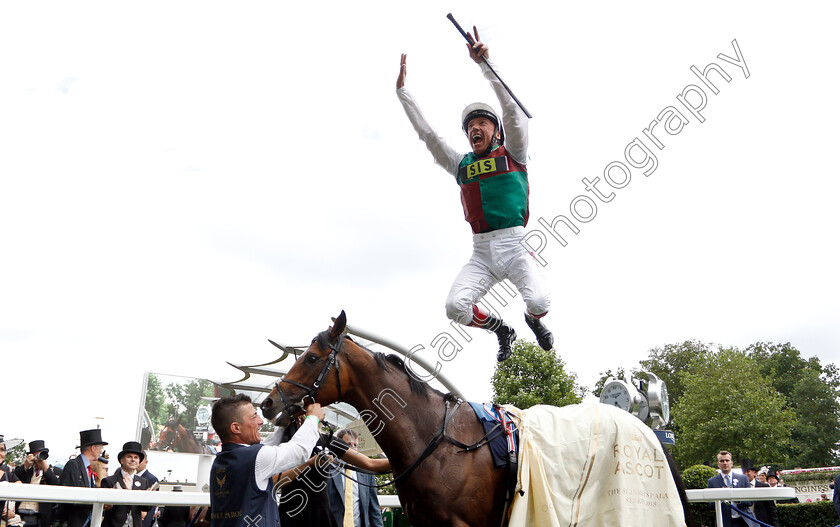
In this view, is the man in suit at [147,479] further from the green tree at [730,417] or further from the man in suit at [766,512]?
Result: the green tree at [730,417]

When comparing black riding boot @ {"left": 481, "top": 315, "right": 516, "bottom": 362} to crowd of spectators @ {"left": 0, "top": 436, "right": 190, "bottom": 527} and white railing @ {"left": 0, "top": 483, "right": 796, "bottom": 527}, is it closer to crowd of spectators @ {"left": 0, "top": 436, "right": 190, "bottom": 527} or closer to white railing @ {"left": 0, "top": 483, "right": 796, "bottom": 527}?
white railing @ {"left": 0, "top": 483, "right": 796, "bottom": 527}

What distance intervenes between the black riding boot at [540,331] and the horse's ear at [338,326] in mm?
1838

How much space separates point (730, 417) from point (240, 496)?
42.4m

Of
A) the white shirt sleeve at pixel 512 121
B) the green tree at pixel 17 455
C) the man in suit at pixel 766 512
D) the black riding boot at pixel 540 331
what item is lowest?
the green tree at pixel 17 455

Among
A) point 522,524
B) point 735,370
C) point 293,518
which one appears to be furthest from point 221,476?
point 735,370

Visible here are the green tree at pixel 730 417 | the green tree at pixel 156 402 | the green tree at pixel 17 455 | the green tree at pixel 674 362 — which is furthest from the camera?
the green tree at pixel 674 362

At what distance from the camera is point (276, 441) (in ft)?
16.7

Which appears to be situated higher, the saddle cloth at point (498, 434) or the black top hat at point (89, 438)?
the saddle cloth at point (498, 434)

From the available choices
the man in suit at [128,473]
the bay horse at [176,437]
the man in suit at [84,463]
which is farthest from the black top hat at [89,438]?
the bay horse at [176,437]

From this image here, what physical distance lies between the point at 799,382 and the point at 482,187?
65.9 m

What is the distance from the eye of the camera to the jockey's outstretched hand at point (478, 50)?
5.34m

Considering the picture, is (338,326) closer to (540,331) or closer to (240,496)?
(240,496)

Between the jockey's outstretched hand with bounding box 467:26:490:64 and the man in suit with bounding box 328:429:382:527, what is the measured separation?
3479 millimetres

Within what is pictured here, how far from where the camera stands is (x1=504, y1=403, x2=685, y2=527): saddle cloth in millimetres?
4488
